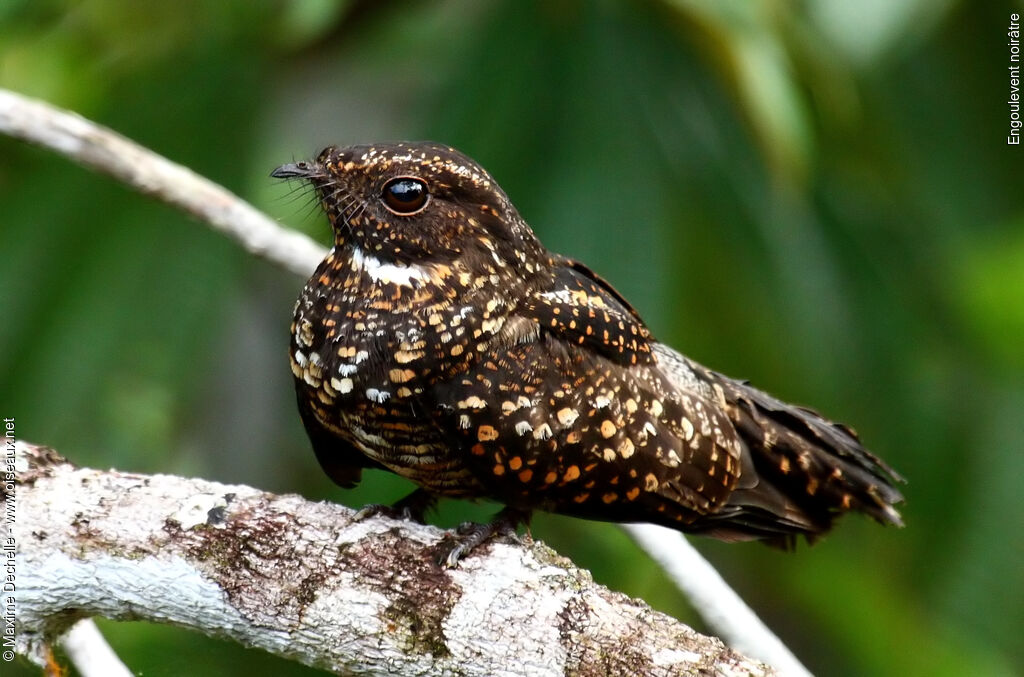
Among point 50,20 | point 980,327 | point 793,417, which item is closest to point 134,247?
point 50,20

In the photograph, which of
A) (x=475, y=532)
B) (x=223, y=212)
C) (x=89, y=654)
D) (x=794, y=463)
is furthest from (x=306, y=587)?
(x=794, y=463)

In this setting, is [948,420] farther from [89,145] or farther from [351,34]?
[89,145]

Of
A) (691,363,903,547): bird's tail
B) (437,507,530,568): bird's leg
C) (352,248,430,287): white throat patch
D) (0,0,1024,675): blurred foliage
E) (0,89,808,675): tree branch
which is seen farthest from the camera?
(0,0,1024,675): blurred foliage

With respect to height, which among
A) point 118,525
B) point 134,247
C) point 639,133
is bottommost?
point 118,525

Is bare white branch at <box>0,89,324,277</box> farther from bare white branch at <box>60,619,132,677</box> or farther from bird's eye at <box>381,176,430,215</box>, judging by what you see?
bare white branch at <box>60,619,132,677</box>

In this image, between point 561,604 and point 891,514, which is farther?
point 891,514

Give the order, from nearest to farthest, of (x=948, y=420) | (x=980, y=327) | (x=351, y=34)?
(x=980, y=327), (x=351, y=34), (x=948, y=420)

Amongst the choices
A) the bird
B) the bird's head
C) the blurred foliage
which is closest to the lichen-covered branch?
the bird

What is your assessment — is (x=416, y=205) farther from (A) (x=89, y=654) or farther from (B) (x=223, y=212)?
(A) (x=89, y=654)
